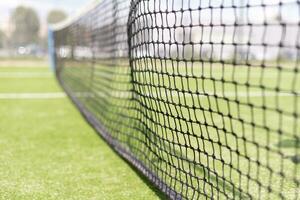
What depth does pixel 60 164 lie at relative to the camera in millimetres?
3182

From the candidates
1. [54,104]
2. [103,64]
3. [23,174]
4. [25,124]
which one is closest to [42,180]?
[23,174]

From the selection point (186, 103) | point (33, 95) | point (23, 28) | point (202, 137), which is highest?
point (23, 28)

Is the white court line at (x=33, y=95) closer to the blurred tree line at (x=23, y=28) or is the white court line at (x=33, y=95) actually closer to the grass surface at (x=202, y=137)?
the grass surface at (x=202, y=137)

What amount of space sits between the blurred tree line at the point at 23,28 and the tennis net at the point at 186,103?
17.3 metres

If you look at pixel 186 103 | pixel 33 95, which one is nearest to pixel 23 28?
pixel 33 95

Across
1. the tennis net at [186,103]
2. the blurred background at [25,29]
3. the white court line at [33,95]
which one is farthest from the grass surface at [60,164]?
the blurred background at [25,29]

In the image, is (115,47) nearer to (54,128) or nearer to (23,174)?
(54,128)

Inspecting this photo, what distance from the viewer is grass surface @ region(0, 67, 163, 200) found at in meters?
2.57

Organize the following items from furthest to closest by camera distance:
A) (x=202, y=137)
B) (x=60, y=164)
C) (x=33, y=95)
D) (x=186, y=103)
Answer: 1. (x=33, y=95)
2. (x=186, y=103)
3. (x=60, y=164)
4. (x=202, y=137)

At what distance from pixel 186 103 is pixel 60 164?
1.60 metres

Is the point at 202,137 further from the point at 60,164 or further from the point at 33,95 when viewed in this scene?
the point at 33,95

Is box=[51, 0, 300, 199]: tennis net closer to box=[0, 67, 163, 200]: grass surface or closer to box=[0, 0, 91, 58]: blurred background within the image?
box=[0, 67, 163, 200]: grass surface

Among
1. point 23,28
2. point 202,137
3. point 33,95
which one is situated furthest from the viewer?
point 23,28

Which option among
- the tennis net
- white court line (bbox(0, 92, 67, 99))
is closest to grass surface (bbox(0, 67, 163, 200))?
the tennis net
